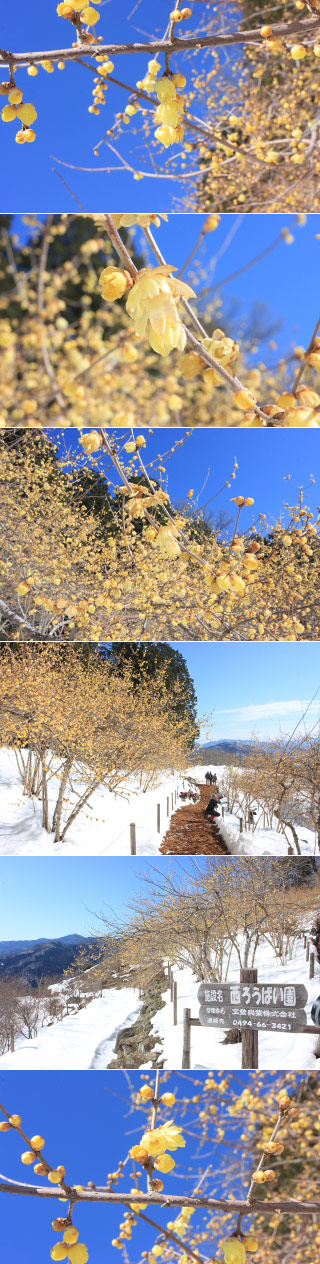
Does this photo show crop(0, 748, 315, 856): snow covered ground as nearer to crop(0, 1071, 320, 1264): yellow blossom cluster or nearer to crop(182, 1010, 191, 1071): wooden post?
crop(182, 1010, 191, 1071): wooden post

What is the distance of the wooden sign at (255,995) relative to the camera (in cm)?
210

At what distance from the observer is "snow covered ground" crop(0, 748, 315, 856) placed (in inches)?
83.0

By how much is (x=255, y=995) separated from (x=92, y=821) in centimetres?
67

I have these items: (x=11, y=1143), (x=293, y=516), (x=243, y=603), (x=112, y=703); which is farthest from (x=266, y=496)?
(x=11, y=1143)

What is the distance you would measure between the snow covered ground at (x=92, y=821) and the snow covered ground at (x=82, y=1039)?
0.41 meters

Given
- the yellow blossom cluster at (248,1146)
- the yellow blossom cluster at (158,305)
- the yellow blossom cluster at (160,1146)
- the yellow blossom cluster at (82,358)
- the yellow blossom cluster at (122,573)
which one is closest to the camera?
the yellow blossom cluster at (158,305)

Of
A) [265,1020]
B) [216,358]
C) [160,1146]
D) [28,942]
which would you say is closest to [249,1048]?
[265,1020]

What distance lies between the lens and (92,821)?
6.95ft

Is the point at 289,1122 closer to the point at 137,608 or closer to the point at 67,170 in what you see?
the point at 137,608

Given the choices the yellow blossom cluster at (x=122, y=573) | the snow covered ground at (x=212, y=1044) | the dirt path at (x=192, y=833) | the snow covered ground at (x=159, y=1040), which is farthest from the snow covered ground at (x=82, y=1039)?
the yellow blossom cluster at (x=122, y=573)

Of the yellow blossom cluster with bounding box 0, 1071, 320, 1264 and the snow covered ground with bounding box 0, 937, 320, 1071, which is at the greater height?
the snow covered ground with bounding box 0, 937, 320, 1071

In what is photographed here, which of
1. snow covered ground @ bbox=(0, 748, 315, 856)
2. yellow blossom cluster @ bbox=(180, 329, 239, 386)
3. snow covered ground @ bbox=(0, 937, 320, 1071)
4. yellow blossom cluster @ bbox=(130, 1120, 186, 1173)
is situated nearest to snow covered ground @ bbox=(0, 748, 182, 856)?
snow covered ground @ bbox=(0, 748, 315, 856)

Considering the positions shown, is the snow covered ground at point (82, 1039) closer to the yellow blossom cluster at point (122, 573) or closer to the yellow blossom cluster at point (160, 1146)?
the yellow blossom cluster at point (122, 573)

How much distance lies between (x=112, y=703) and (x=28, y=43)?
2.10 m
